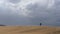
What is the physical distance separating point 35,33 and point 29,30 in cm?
6

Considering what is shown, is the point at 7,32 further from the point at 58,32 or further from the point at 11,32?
the point at 58,32

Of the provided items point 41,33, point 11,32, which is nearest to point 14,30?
point 11,32

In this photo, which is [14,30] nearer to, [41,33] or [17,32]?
[17,32]

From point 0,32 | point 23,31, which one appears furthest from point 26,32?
point 0,32

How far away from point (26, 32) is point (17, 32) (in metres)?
0.05

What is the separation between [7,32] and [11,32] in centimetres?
3

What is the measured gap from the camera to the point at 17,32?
2.19ft

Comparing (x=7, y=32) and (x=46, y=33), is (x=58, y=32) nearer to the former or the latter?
(x=46, y=33)

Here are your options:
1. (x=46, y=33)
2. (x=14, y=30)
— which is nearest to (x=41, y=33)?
(x=46, y=33)

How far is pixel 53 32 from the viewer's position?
66cm

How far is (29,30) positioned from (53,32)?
0.41 ft

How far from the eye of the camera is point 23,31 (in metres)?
0.69

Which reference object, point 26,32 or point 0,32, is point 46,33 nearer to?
point 26,32

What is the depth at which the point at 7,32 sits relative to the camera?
68 centimetres
